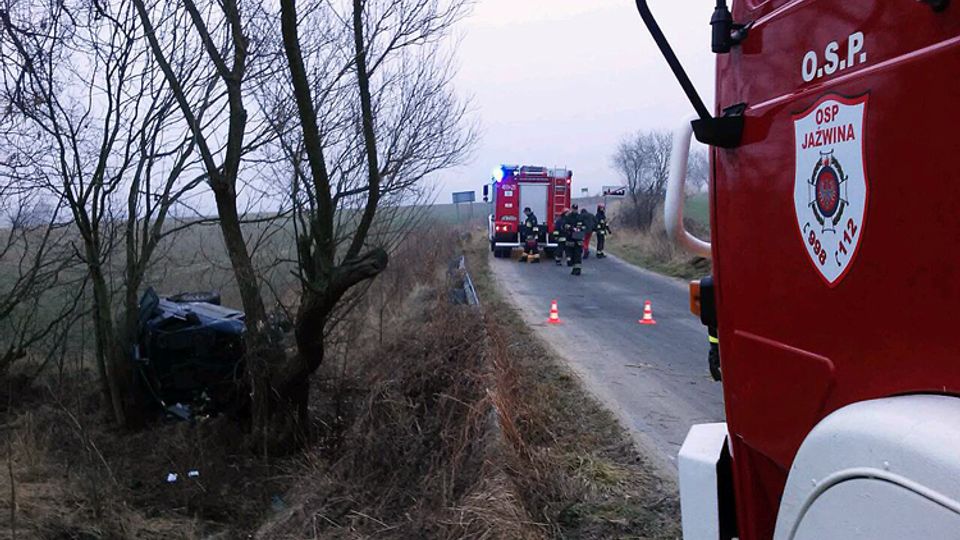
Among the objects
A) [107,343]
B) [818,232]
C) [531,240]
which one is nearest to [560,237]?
[531,240]

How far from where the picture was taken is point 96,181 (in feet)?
29.6

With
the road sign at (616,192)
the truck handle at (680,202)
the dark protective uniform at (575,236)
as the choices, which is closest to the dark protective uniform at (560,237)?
the dark protective uniform at (575,236)

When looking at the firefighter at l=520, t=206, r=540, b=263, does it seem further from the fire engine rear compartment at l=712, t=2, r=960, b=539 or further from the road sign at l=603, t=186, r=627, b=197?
the fire engine rear compartment at l=712, t=2, r=960, b=539

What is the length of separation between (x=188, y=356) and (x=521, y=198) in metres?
19.8

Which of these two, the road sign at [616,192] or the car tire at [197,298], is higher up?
the road sign at [616,192]

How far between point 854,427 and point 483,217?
51.8 meters

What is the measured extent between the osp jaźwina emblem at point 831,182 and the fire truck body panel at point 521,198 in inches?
1020

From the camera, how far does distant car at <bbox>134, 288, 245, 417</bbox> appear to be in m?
9.27

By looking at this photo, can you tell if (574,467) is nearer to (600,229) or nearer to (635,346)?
(635,346)

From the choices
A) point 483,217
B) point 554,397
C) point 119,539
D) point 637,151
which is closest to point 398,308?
point 554,397

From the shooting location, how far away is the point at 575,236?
22.7m

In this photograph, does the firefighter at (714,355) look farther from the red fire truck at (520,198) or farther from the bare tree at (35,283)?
the red fire truck at (520,198)

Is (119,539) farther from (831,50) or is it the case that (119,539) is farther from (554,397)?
(831,50)

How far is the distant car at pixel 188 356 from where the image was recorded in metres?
9.27
